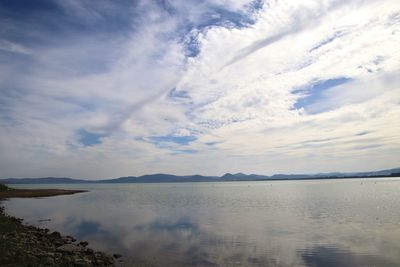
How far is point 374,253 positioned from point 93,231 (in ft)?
101

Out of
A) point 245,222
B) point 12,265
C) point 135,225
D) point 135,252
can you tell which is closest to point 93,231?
point 135,225

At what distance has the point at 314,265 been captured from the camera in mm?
23734

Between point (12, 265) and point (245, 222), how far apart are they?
31.7 meters

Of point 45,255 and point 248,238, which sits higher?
point 45,255

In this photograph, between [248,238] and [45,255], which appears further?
[248,238]

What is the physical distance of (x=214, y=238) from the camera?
33.8m

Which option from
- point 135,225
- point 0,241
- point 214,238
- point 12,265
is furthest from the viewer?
point 135,225

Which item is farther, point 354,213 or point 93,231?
point 354,213

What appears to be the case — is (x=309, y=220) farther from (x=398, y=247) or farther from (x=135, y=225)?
(x=135, y=225)

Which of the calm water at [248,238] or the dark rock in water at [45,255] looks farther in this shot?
the calm water at [248,238]

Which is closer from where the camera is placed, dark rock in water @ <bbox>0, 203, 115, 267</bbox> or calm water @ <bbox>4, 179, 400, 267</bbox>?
dark rock in water @ <bbox>0, 203, 115, 267</bbox>

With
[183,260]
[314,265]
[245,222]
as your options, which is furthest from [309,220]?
[183,260]

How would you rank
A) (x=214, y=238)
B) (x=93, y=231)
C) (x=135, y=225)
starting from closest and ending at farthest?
(x=214, y=238)
(x=93, y=231)
(x=135, y=225)

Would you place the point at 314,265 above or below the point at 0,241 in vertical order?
below
